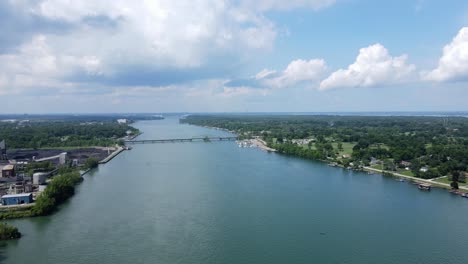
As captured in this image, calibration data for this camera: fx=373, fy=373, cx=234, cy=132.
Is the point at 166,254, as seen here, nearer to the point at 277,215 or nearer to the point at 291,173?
the point at 277,215

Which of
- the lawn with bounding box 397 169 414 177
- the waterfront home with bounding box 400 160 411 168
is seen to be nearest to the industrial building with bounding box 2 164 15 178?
the lawn with bounding box 397 169 414 177

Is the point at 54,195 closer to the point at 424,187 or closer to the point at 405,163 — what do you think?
the point at 424,187

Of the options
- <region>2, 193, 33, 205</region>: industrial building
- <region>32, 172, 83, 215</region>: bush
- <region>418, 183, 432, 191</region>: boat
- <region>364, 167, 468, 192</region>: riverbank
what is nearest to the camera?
<region>32, 172, 83, 215</region>: bush

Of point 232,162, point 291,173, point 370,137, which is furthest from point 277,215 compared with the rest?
point 370,137

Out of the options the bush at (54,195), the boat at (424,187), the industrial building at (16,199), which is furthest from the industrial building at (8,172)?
the boat at (424,187)

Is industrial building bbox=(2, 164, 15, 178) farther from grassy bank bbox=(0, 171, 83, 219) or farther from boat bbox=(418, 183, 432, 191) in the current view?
boat bbox=(418, 183, 432, 191)

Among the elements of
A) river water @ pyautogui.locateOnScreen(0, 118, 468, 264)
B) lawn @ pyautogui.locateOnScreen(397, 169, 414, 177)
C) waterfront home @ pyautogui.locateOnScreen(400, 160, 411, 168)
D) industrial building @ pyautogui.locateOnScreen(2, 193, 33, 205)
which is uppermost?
industrial building @ pyautogui.locateOnScreen(2, 193, 33, 205)

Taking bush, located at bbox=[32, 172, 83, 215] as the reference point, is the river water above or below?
below

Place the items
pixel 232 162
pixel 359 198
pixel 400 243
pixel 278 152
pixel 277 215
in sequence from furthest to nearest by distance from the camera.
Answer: pixel 278 152 → pixel 232 162 → pixel 359 198 → pixel 277 215 → pixel 400 243
